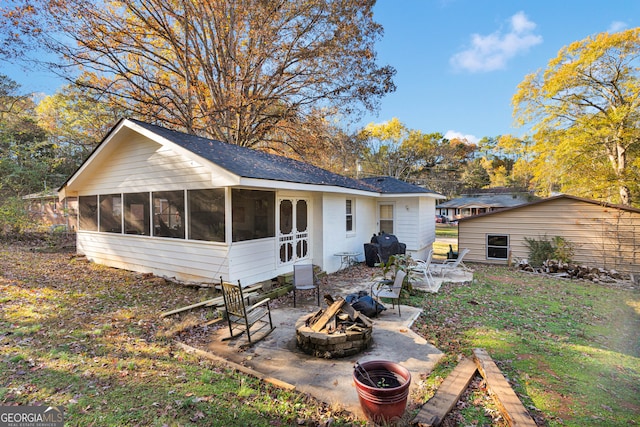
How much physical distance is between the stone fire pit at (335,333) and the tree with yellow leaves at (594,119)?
1550 centimetres

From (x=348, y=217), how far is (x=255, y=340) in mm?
7401

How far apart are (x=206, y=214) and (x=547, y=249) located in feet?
42.9

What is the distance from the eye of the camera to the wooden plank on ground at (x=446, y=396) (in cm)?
287

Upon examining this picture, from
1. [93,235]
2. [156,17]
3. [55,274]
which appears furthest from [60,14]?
[55,274]

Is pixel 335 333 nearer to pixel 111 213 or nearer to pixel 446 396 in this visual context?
pixel 446 396

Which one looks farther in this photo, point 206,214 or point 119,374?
point 206,214

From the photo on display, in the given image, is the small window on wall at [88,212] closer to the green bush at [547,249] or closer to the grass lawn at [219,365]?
the grass lawn at [219,365]

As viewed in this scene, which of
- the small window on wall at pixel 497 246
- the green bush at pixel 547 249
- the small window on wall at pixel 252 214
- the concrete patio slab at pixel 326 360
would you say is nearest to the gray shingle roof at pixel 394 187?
the small window on wall at pixel 497 246

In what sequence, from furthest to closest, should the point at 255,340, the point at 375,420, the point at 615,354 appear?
the point at 255,340 → the point at 615,354 → the point at 375,420

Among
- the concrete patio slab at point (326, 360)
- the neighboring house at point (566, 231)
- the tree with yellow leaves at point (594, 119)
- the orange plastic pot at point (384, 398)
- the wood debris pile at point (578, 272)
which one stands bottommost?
the wood debris pile at point (578, 272)

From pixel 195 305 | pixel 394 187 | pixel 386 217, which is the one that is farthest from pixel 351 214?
pixel 195 305

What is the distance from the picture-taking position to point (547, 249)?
11.9 metres

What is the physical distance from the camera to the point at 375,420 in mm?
2881

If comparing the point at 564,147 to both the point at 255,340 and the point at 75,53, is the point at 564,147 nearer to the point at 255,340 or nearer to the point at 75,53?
the point at 255,340
